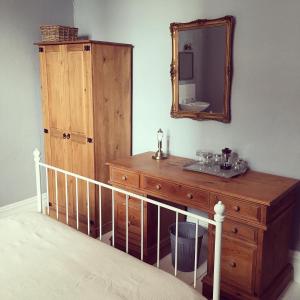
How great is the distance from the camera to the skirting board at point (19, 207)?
3.67 meters

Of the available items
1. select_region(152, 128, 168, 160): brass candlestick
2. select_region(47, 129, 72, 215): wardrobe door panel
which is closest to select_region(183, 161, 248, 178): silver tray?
select_region(152, 128, 168, 160): brass candlestick

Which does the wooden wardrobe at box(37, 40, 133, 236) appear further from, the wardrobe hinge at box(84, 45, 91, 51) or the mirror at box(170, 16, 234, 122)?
the mirror at box(170, 16, 234, 122)

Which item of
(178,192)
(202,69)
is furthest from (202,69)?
(178,192)

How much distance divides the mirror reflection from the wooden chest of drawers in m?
0.58

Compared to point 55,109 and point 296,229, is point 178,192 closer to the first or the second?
point 296,229

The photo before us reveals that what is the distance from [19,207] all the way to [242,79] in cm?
247

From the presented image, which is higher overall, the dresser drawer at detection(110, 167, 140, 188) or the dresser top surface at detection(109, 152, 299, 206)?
the dresser top surface at detection(109, 152, 299, 206)

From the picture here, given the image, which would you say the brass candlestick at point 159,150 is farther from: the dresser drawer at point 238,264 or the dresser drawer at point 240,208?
the dresser drawer at point 238,264

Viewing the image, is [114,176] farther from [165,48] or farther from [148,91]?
[165,48]

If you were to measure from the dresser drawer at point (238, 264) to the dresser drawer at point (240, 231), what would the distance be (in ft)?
0.15

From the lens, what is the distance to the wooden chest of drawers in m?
2.27

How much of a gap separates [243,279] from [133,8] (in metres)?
2.40

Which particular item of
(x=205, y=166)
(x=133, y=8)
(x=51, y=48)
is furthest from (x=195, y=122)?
(x=51, y=48)

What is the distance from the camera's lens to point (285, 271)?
8.73 feet
